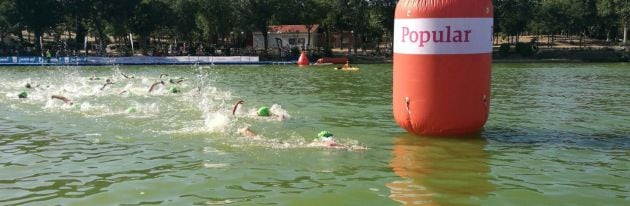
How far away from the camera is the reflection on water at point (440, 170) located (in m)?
8.99

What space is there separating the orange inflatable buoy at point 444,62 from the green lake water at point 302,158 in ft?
2.14

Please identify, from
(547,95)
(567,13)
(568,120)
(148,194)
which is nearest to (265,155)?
(148,194)

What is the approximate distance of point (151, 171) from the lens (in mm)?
10711

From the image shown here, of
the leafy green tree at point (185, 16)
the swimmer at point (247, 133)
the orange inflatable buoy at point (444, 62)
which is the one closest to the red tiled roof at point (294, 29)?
the leafy green tree at point (185, 16)

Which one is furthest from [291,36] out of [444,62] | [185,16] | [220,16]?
[444,62]

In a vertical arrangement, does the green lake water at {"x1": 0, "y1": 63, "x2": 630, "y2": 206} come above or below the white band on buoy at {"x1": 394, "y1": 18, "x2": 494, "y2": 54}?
below

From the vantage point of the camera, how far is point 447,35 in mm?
12297

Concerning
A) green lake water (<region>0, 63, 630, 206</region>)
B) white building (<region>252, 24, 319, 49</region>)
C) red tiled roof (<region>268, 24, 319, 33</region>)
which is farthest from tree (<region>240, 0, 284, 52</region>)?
green lake water (<region>0, 63, 630, 206</region>)

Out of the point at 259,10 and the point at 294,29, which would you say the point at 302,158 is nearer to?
the point at 259,10

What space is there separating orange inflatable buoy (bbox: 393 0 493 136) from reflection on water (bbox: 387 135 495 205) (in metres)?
0.51

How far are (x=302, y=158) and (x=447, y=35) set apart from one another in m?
3.88

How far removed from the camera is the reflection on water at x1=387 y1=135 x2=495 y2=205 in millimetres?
8992

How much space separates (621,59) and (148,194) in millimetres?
64863

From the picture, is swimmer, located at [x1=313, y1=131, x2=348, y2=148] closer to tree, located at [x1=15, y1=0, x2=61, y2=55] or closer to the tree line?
the tree line
